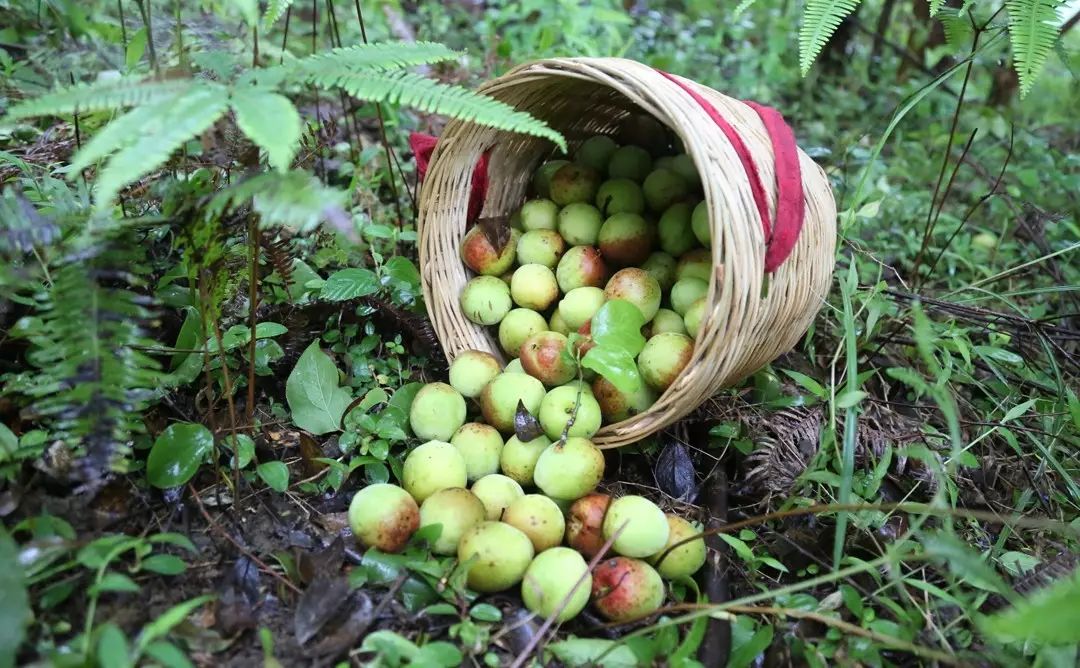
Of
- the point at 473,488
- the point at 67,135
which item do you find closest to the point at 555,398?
the point at 473,488

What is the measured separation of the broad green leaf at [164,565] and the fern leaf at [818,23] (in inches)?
75.7

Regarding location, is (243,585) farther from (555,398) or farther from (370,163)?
(370,163)

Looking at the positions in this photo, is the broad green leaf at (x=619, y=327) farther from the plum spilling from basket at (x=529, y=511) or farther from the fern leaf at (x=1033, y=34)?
the fern leaf at (x=1033, y=34)

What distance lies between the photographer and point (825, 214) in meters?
1.99

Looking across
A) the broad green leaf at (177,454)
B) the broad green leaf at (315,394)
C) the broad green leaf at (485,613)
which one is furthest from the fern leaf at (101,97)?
the broad green leaf at (485,613)

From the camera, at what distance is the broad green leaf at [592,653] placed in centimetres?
140

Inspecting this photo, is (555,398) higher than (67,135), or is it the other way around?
(67,135)

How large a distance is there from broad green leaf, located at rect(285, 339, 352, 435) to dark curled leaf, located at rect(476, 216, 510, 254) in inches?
23.8

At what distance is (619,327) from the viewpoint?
71.9 inches

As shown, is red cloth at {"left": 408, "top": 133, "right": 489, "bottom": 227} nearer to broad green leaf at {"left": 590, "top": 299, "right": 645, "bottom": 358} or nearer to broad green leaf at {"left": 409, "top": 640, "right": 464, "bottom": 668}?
broad green leaf at {"left": 590, "top": 299, "right": 645, "bottom": 358}

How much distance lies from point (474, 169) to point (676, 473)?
1.07 m

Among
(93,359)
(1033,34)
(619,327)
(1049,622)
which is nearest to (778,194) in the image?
(619,327)

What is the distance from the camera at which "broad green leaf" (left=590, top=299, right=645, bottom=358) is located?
179 centimetres

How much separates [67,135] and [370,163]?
108 centimetres
